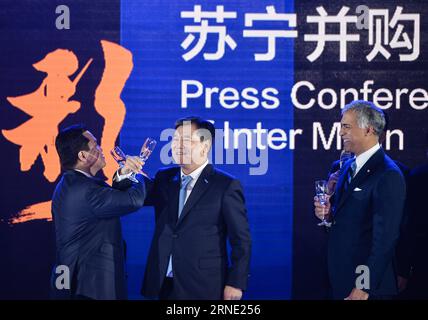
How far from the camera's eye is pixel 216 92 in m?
4.57

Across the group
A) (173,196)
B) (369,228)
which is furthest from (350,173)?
(173,196)

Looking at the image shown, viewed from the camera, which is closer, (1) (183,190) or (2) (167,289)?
(2) (167,289)

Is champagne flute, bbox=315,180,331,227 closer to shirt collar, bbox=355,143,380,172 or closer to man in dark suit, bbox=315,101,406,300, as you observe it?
man in dark suit, bbox=315,101,406,300

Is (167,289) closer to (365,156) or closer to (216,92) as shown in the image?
(365,156)

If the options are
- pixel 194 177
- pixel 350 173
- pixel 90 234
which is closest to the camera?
pixel 90 234

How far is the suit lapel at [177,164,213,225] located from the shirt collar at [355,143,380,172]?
849mm

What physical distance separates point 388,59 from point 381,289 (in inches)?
70.1

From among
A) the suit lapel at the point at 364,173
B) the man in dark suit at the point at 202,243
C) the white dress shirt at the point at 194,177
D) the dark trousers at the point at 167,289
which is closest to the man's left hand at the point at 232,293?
the man in dark suit at the point at 202,243

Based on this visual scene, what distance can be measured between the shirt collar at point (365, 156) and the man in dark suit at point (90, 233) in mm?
1227

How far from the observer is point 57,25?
14.8 feet

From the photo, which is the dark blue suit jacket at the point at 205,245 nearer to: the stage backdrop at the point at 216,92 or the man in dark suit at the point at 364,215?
the man in dark suit at the point at 364,215

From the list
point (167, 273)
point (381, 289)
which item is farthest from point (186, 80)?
point (381, 289)

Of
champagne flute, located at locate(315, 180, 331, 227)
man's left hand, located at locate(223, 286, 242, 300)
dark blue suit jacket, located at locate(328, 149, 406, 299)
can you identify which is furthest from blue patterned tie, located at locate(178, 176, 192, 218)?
dark blue suit jacket, located at locate(328, 149, 406, 299)
